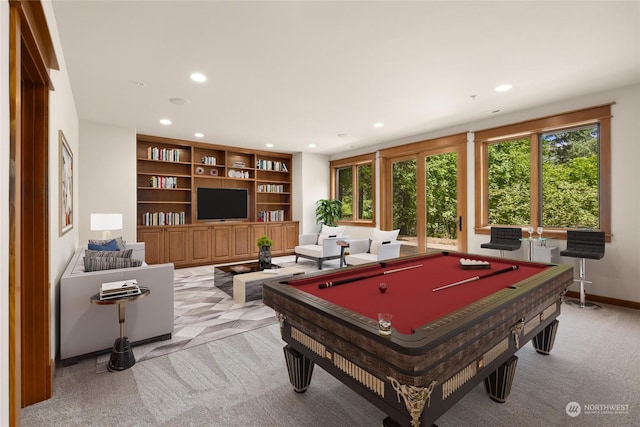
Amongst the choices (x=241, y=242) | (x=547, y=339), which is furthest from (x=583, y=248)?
(x=241, y=242)

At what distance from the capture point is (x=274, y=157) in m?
8.20

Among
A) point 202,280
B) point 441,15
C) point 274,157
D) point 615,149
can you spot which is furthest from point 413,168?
point 202,280

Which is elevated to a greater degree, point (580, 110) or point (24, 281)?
point (580, 110)

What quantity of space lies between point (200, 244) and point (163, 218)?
91 centimetres

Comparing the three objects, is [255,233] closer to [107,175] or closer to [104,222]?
[107,175]

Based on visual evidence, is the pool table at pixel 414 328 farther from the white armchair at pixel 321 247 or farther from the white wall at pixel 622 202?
the white armchair at pixel 321 247

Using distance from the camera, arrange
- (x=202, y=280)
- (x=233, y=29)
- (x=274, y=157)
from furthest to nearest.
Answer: (x=274, y=157)
(x=202, y=280)
(x=233, y=29)

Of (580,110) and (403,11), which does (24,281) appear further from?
(580,110)

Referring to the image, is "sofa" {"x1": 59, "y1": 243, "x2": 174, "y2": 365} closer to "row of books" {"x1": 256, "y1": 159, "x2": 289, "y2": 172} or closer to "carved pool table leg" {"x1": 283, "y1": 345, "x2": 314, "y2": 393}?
"carved pool table leg" {"x1": 283, "y1": 345, "x2": 314, "y2": 393}

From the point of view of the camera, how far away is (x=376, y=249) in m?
5.64

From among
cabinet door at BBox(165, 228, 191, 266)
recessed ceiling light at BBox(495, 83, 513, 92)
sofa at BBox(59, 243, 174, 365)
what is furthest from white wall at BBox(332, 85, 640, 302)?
cabinet door at BBox(165, 228, 191, 266)

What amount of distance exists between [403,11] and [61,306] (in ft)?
11.4

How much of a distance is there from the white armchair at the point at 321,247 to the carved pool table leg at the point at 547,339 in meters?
3.84

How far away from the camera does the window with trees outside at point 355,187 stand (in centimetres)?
742
